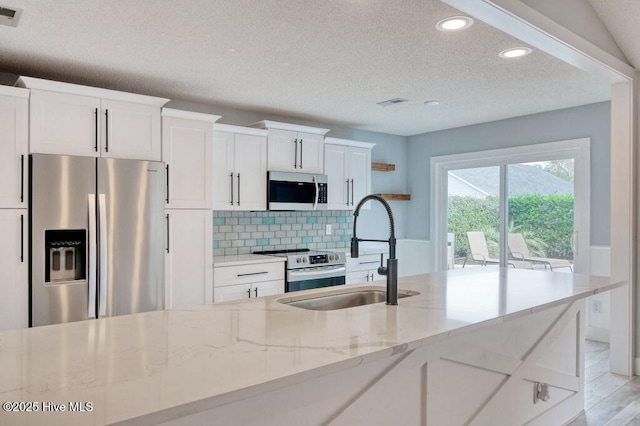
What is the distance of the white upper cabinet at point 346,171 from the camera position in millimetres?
5137

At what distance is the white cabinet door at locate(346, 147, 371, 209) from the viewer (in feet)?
17.5

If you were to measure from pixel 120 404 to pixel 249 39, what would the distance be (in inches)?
96.6

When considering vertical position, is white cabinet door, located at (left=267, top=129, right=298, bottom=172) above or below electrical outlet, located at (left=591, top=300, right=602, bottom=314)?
above

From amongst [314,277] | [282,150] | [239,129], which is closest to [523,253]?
[314,277]

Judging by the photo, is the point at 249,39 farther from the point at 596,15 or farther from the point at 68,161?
the point at 596,15

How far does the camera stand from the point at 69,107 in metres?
3.19

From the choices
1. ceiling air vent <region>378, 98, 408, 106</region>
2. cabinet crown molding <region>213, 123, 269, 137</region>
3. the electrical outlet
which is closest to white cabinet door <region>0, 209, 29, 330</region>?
cabinet crown molding <region>213, 123, 269, 137</region>

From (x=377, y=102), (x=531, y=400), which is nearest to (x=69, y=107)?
(x=377, y=102)

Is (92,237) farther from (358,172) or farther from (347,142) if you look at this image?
(358,172)

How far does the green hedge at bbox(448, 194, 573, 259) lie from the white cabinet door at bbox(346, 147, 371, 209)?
1.34 metres

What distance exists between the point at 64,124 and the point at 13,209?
0.68 meters

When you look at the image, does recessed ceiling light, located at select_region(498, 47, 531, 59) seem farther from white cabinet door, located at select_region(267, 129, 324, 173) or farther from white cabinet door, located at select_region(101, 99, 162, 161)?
white cabinet door, located at select_region(101, 99, 162, 161)

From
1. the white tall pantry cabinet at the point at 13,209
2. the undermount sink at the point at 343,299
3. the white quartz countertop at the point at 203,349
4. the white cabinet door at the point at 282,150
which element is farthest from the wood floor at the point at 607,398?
the white tall pantry cabinet at the point at 13,209

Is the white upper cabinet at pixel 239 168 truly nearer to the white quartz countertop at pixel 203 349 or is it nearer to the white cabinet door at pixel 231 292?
the white cabinet door at pixel 231 292
